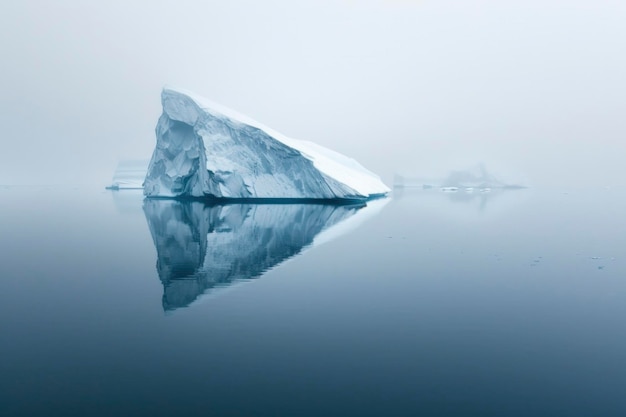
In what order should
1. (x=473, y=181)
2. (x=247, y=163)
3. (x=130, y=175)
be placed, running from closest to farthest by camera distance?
(x=247, y=163)
(x=130, y=175)
(x=473, y=181)

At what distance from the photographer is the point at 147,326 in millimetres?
4648

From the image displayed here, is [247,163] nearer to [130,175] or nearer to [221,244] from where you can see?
[221,244]

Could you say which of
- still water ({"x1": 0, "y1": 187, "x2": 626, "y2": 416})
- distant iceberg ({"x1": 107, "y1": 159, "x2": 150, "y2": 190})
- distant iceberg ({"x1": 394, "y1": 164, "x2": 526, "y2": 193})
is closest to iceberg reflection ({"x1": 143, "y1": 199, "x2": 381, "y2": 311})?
still water ({"x1": 0, "y1": 187, "x2": 626, "y2": 416})

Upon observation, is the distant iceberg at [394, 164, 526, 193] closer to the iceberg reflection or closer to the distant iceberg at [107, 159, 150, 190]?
the distant iceberg at [107, 159, 150, 190]

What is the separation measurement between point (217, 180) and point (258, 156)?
7.54 feet

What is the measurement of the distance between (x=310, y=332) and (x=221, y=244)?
610 centimetres

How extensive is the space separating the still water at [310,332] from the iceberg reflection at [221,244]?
0.27 ft

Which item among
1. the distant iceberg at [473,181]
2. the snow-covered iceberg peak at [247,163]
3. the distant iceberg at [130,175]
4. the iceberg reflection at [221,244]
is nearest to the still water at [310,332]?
the iceberg reflection at [221,244]

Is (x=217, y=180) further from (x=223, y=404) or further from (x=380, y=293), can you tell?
(x=223, y=404)

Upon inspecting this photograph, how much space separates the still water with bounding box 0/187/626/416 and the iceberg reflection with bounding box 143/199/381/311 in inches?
3.2

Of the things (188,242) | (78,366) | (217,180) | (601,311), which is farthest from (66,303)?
(217,180)

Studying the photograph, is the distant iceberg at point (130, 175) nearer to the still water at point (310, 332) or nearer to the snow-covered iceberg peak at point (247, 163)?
the snow-covered iceberg peak at point (247, 163)

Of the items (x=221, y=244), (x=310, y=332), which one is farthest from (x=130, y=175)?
(x=310, y=332)

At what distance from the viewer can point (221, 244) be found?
404 inches
